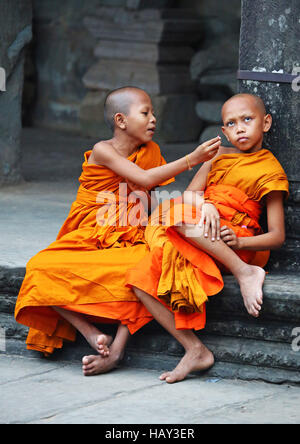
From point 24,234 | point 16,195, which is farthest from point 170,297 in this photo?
point 16,195

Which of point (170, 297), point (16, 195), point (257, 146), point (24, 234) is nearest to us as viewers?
point (170, 297)

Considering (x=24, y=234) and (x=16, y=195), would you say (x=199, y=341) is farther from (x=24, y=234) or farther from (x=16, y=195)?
(x=16, y=195)

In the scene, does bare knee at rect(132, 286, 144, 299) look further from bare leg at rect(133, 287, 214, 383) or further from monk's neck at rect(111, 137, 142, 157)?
monk's neck at rect(111, 137, 142, 157)

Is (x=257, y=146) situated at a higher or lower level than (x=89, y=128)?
lower

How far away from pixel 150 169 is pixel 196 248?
1.40 ft

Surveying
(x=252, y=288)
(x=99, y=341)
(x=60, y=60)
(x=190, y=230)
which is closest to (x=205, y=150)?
(x=190, y=230)

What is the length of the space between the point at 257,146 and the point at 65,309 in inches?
39.2

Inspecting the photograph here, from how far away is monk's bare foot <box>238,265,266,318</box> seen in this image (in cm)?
316

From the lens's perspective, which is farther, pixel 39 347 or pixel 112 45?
pixel 112 45

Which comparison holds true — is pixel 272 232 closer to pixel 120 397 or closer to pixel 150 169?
pixel 150 169

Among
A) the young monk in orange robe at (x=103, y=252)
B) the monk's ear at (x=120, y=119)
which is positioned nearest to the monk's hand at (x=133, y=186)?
the young monk in orange robe at (x=103, y=252)

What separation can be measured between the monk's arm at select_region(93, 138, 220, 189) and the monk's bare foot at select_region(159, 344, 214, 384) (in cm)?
68

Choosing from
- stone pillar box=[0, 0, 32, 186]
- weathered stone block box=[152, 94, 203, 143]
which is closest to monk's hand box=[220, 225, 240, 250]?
stone pillar box=[0, 0, 32, 186]
